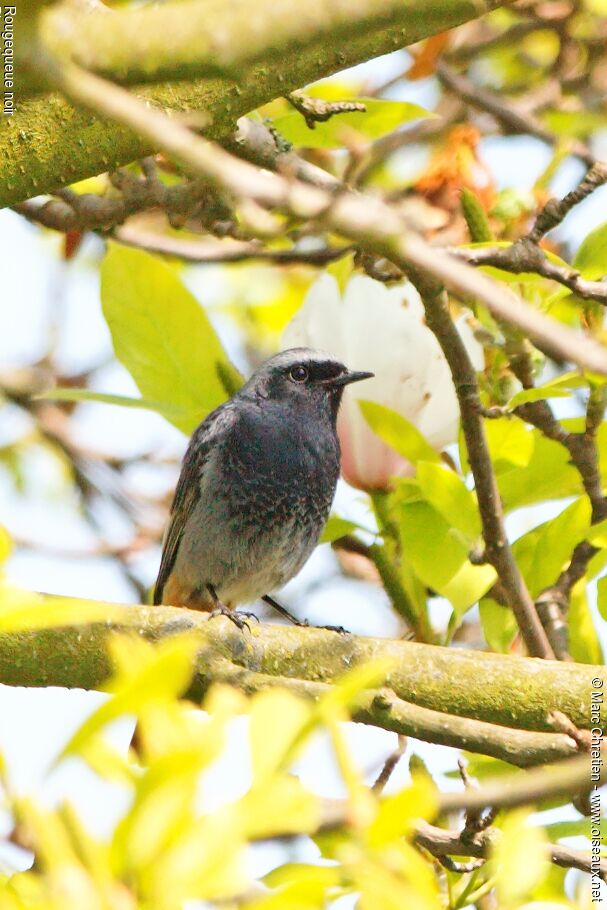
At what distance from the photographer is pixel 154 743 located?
1.19m

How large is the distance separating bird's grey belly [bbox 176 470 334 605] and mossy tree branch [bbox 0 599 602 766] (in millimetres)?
1658

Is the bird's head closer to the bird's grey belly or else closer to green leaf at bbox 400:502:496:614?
the bird's grey belly

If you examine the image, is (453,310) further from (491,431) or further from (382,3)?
(382,3)

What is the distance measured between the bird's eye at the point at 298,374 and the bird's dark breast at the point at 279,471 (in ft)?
0.68

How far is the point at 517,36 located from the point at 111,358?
251cm

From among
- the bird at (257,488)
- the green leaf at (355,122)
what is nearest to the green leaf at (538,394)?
the green leaf at (355,122)

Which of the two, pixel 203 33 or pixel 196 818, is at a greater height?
pixel 203 33

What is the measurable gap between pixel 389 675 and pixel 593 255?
3.97 ft

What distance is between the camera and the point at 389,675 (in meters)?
2.82

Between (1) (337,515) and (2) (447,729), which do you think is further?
(1) (337,515)

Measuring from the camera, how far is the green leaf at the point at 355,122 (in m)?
3.54

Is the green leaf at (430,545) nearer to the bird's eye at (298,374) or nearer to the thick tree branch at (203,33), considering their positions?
the thick tree branch at (203,33)

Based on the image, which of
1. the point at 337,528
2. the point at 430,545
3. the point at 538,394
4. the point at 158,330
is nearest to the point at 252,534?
the point at 337,528

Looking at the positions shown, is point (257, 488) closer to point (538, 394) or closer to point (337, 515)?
point (337, 515)
